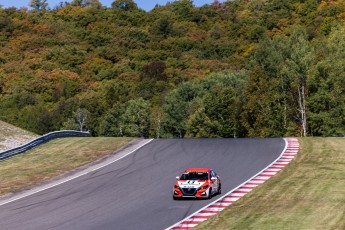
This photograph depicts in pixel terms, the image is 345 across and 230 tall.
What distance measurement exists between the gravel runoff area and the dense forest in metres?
38.6

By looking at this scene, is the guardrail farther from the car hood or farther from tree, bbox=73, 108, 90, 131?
tree, bbox=73, 108, 90, 131

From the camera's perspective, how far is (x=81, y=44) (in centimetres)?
18838

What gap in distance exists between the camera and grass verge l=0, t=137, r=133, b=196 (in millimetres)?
32125

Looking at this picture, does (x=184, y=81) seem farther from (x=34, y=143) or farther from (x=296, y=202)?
(x=296, y=202)

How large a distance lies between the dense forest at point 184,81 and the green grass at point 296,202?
139ft

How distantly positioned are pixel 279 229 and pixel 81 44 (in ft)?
571

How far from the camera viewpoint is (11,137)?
46.2 meters

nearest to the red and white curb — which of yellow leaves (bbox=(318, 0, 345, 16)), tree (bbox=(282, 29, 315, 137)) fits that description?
tree (bbox=(282, 29, 315, 137))

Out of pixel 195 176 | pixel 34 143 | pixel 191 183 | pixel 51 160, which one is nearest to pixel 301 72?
pixel 34 143

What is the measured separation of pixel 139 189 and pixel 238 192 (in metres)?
4.71

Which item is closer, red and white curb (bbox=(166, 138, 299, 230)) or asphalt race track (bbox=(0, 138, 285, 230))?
red and white curb (bbox=(166, 138, 299, 230))

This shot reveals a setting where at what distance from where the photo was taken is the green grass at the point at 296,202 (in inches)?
800

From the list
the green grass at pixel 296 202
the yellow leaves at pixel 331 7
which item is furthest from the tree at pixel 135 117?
the yellow leaves at pixel 331 7

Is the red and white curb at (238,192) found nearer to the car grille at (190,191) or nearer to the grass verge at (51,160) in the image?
the car grille at (190,191)
